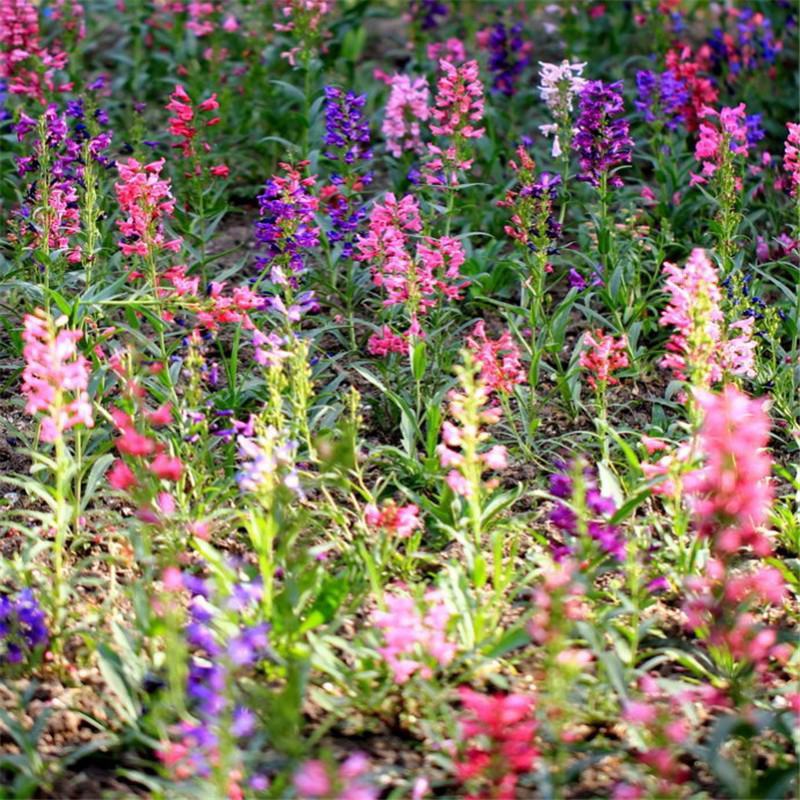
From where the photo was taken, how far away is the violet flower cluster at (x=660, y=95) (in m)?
7.45

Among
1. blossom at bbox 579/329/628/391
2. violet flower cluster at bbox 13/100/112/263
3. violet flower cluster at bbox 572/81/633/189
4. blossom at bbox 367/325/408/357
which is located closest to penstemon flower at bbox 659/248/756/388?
blossom at bbox 579/329/628/391

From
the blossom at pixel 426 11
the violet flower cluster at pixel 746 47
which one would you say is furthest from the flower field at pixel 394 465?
the blossom at pixel 426 11

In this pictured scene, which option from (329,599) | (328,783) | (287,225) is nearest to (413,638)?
(329,599)

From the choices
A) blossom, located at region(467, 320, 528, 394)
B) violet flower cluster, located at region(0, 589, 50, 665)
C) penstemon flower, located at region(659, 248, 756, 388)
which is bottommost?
violet flower cluster, located at region(0, 589, 50, 665)

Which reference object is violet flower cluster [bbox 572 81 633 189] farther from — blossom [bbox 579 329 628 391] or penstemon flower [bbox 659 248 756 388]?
penstemon flower [bbox 659 248 756 388]

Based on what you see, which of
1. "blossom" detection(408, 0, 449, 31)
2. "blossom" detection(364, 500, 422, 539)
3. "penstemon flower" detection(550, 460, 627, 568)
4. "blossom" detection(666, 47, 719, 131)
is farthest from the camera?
"blossom" detection(408, 0, 449, 31)

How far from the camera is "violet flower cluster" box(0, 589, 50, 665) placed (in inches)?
173

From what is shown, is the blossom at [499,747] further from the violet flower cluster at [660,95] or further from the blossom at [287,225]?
the violet flower cluster at [660,95]

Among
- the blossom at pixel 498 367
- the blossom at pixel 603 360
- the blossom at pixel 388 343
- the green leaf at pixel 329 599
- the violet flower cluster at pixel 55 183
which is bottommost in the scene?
the green leaf at pixel 329 599

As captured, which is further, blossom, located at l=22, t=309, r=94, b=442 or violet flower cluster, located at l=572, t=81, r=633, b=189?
violet flower cluster, located at l=572, t=81, r=633, b=189

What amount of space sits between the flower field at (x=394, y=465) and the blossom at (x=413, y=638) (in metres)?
0.01

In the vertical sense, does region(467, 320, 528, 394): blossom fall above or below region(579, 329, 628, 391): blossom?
below

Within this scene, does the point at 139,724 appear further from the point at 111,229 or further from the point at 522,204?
the point at 111,229

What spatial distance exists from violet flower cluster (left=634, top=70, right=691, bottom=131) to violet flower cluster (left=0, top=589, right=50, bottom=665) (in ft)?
13.9
